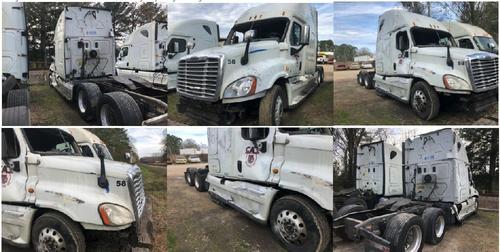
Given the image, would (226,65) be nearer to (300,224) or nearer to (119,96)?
(119,96)

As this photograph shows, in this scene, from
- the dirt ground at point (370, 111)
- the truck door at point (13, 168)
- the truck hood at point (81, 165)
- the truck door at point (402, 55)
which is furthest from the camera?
the truck door at point (402, 55)

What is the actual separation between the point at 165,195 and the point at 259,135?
1085mm

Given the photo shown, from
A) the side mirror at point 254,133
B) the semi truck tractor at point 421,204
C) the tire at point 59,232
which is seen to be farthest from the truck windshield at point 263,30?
the tire at point 59,232

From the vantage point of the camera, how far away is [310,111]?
11.8 ft

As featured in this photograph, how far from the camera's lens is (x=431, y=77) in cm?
360

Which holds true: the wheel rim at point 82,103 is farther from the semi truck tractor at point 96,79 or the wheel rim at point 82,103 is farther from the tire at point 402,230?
the tire at point 402,230

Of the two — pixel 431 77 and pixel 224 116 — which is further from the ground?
pixel 431 77

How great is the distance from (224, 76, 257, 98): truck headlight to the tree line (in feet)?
3.22

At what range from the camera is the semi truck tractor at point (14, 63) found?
3654 mm

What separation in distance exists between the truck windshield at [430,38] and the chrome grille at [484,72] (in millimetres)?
291

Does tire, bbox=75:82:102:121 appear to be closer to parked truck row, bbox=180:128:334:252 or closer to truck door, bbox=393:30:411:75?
parked truck row, bbox=180:128:334:252

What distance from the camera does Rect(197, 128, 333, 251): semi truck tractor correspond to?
328 cm

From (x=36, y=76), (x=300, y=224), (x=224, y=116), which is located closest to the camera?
(x=300, y=224)

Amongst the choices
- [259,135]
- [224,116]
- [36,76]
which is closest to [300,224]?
[259,135]
